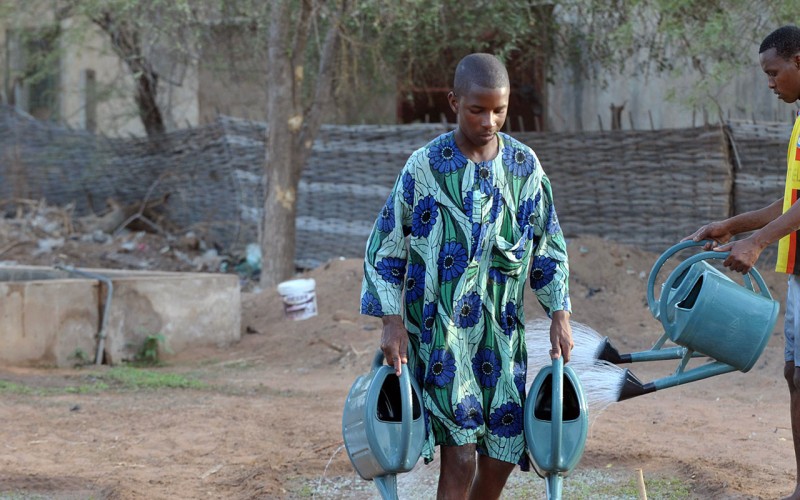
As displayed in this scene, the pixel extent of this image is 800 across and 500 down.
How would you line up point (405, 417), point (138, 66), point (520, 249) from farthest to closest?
point (138, 66) < point (520, 249) < point (405, 417)

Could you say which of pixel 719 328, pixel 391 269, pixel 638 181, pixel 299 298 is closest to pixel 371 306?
pixel 391 269

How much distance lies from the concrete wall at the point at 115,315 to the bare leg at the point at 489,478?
5.07 metres

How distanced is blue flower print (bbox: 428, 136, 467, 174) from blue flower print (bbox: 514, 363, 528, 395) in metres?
0.63

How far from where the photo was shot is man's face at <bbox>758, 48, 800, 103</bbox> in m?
3.44

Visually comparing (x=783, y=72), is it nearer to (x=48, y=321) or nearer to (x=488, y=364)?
(x=488, y=364)

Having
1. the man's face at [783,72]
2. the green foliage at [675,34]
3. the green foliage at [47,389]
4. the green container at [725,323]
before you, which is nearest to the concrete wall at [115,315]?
the green foliage at [47,389]

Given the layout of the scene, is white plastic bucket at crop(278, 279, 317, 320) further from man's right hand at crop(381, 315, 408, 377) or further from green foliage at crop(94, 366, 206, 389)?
man's right hand at crop(381, 315, 408, 377)

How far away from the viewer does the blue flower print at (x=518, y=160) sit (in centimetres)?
305

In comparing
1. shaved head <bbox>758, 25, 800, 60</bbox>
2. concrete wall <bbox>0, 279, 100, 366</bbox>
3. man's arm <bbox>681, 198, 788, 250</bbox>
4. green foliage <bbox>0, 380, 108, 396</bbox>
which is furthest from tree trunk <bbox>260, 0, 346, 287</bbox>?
shaved head <bbox>758, 25, 800, 60</bbox>

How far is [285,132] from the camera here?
944cm

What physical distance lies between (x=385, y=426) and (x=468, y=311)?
0.42 metres

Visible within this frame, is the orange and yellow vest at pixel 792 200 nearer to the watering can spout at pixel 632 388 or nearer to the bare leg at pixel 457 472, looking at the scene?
the watering can spout at pixel 632 388

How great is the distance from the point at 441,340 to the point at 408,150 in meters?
8.33

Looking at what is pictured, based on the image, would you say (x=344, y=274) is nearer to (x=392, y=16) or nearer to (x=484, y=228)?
(x=392, y=16)
